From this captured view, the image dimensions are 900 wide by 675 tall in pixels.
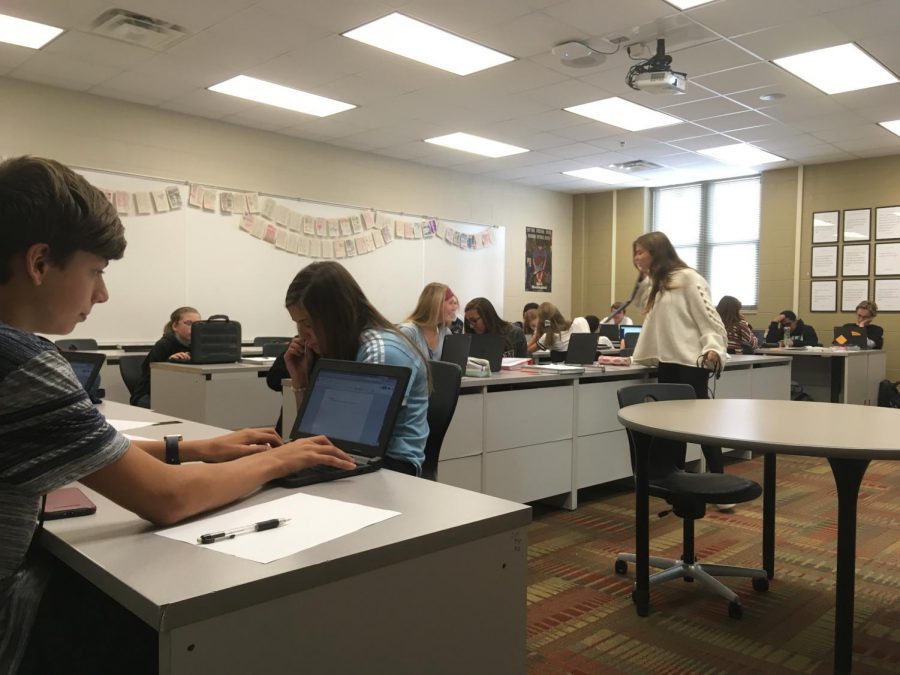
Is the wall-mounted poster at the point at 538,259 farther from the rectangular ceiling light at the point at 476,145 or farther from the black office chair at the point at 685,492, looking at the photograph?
the black office chair at the point at 685,492

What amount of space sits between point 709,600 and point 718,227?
760 centimetres

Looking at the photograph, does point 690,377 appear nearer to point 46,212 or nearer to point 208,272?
point 46,212

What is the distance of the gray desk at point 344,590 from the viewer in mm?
874

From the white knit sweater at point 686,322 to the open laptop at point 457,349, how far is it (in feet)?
3.51

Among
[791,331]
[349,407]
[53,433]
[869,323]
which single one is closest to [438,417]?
[349,407]

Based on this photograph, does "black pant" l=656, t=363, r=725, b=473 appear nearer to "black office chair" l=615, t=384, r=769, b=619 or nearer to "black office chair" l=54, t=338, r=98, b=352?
"black office chair" l=615, t=384, r=769, b=619

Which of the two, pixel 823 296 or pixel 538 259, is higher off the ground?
pixel 538 259

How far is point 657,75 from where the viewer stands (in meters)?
4.66

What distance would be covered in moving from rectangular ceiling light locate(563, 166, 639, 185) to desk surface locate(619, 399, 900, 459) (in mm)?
6411

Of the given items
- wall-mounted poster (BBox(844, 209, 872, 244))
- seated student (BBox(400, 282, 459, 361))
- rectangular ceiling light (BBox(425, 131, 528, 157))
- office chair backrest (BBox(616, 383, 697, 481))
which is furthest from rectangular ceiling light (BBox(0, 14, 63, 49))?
wall-mounted poster (BBox(844, 209, 872, 244))

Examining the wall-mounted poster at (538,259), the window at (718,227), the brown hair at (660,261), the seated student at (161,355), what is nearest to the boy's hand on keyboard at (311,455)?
the brown hair at (660,261)

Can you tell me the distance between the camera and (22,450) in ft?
2.93

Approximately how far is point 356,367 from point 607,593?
67.8 inches

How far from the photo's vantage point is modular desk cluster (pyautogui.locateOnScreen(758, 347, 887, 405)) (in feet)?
23.3
